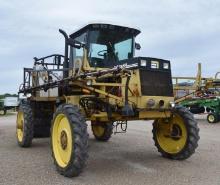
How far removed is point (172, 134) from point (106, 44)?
2524 mm

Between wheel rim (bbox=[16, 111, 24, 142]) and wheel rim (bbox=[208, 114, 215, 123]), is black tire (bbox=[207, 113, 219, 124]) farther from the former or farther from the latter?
wheel rim (bbox=[16, 111, 24, 142])

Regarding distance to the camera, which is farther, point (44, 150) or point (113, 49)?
point (44, 150)

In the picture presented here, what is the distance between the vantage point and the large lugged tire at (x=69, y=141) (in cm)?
746

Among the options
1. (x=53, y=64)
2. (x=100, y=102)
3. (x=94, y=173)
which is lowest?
(x=94, y=173)

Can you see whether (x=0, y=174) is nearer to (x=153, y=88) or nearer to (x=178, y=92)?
(x=153, y=88)

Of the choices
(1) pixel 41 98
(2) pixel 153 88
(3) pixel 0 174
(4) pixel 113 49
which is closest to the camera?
(3) pixel 0 174

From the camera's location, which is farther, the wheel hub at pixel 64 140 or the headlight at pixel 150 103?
the headlight at pixel 150 103

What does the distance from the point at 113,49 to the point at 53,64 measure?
297 centimetres

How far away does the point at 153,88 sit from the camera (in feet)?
27.7

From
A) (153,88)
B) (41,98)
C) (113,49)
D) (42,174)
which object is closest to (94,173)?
(42,174)

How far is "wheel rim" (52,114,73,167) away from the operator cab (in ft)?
4.98

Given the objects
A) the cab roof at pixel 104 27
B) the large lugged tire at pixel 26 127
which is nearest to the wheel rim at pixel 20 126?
the large lugged tire at pixel 26 127

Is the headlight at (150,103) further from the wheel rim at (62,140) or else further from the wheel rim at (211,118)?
the wheel rim at (211,118)

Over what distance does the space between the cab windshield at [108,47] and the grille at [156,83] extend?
929 mm
